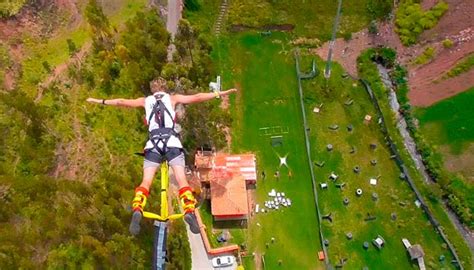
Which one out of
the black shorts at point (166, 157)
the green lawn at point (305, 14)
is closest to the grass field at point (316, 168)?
the green lawn at point (305, 14)

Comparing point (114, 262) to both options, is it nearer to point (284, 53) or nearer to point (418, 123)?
point (284, 53)

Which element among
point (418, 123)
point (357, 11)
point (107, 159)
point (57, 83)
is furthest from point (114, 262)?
point (357, 11)

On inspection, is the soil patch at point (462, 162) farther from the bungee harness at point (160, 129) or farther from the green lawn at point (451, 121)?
the bungee harness at point (160, 129)

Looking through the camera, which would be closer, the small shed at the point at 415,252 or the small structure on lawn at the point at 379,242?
the small shed at the point at 415,252

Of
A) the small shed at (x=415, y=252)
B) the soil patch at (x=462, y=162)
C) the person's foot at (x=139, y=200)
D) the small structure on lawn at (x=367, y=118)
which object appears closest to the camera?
the person's foot at (x=139, y=200)

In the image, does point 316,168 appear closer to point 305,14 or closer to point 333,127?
point 333,127

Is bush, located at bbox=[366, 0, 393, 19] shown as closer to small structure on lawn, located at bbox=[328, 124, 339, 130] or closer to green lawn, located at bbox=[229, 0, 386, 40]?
green lawn, located at bbox=[229, 0, 386, 40]
